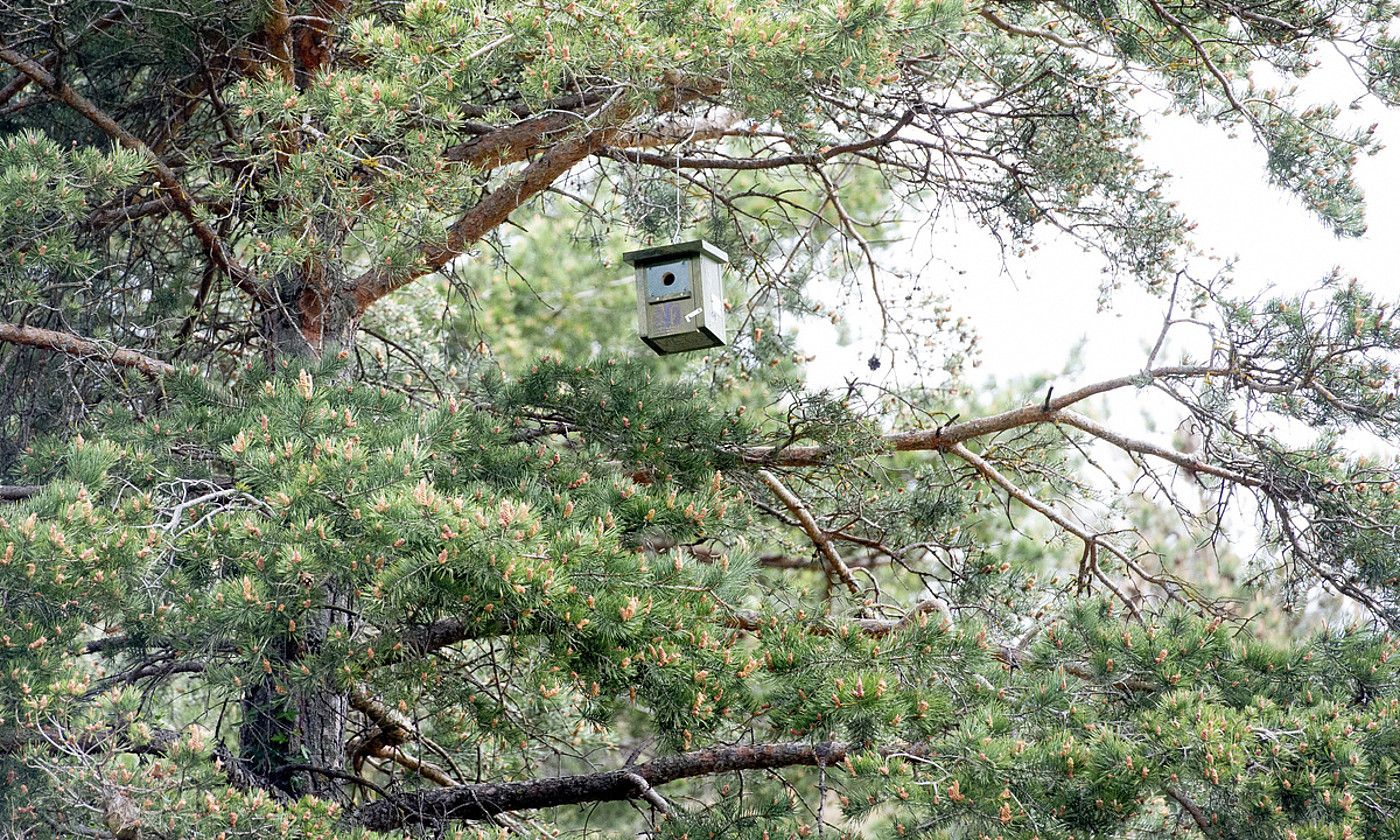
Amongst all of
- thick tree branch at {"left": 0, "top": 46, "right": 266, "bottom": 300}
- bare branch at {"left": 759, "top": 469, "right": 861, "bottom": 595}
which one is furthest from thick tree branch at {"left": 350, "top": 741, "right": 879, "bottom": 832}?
thick tree branch at {"left": 0, "top": 46, "right": 266, "bottom": 300}

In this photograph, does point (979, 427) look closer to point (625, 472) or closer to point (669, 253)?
point (625, 472)

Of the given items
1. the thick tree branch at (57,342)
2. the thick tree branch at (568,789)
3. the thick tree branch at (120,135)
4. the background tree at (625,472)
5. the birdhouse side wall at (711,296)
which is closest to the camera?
the background tree at (625,472)

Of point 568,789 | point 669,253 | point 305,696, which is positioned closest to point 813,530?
point 568,789

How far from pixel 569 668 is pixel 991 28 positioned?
12.5 feet

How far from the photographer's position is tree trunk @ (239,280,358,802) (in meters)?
4.22

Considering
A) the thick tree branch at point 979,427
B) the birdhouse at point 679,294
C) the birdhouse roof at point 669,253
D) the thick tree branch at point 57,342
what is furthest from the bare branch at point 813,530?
the thick tree branch at point 57,342

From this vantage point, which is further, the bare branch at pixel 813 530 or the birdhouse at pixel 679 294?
the bare branch at pixel 813 530

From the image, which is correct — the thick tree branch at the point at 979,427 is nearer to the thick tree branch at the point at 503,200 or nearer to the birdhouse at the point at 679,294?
the birdhouse at the point at 679,294

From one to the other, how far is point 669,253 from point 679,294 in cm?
13

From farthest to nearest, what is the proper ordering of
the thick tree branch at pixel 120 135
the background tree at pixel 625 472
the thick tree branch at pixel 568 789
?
1. the thick tree branch at pixel 120 135
2. the thick tree branch at pixel 568 789
3. the background tree at pixel 625 472

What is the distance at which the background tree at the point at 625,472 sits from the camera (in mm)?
3195

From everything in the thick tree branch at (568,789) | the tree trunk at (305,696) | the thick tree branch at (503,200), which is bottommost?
the thick tree branch at (568,789)

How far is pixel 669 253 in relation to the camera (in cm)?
404

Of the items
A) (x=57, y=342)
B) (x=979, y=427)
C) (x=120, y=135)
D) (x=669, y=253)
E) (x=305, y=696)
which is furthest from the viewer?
(x=979, y=427)
